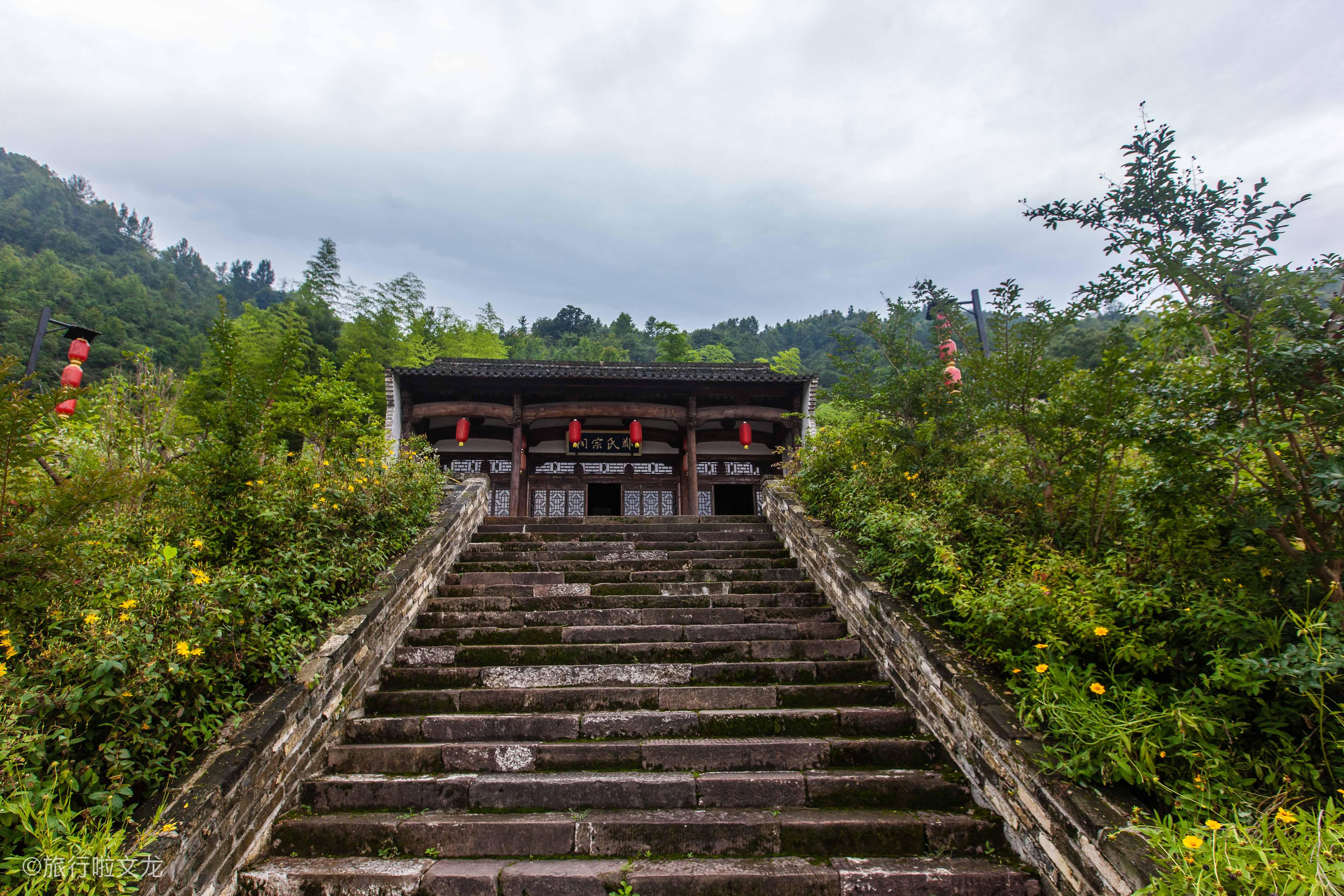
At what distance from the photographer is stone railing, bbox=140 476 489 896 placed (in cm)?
252

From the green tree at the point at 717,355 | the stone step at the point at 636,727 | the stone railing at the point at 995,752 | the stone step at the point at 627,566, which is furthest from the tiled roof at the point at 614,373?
the green tree at the point at 717,355

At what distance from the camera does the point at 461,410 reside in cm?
1222

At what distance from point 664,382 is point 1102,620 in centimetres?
985

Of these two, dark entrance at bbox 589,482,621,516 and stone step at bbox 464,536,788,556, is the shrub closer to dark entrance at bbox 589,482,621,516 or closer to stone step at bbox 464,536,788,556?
stone step at bbox 464,536,788,556

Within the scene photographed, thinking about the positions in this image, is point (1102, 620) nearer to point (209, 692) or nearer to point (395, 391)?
point (209, 692)

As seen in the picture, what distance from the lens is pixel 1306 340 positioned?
8.80 feet

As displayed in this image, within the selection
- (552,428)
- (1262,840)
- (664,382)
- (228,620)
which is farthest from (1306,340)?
(552,428)

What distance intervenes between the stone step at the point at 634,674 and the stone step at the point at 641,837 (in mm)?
1236

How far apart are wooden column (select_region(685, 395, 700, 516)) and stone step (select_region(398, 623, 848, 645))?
7.14 metres

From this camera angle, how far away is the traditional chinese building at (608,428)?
12.2 metres

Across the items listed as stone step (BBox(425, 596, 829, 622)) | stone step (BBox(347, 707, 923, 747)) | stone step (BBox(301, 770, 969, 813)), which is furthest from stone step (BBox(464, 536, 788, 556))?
stone step (BBox(301, 770, 969, 813))

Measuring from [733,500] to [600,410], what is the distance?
4.21 metres

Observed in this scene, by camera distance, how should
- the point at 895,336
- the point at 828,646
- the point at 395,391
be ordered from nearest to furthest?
the point at 828,646 → the point at 895,336 → the point at 395,391

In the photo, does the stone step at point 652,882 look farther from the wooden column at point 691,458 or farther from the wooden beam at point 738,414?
the wooden beam at point 738,414
